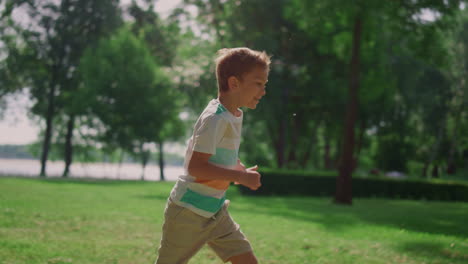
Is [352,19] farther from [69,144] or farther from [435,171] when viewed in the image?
[435,171]

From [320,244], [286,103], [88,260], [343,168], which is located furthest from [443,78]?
[88,260]

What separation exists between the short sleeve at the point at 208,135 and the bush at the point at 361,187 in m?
19.8

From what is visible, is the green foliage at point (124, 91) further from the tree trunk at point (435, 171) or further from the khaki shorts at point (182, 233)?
the khaki shorts at point (182, 233)

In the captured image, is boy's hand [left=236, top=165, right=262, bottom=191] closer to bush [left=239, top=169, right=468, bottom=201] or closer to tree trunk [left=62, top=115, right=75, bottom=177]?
bush [left=239, top=169, right=468, bottom=201]

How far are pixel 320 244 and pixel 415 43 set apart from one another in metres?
14.0

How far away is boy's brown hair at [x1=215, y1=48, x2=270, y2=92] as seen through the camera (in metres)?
2.80

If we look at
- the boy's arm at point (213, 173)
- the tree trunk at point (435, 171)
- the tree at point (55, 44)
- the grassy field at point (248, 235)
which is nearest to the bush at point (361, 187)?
the grassy field at point (248, 235)

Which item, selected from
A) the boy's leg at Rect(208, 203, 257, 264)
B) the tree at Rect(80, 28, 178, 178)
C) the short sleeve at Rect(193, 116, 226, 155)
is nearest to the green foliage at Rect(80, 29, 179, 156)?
the tree at Rect(80, 28, 178, 178)

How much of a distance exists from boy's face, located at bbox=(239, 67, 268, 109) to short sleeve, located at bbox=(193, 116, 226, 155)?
278 millimetres

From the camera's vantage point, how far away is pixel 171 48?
1714 inches

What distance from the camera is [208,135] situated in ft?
8.63

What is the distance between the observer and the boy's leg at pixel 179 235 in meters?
2.83

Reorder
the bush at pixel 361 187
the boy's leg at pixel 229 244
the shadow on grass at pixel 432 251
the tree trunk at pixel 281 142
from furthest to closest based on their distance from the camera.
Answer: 1. the tree trunk at pixel 281 142
2. the bush at pixel 361 187
3. the shadow on grass at pixel 432 251
4. the boy's leg at pixel 229 244

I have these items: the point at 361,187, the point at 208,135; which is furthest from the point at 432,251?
the point at 361,187
